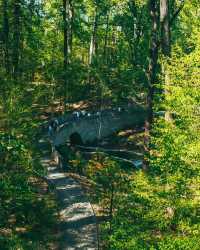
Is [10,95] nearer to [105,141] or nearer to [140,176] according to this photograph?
[140,176]

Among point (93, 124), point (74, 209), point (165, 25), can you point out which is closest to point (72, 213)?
point (74, 209)

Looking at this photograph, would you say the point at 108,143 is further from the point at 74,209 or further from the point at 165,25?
the point at 165,25

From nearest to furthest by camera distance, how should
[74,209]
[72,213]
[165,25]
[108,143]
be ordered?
[165,25] < [72,213] < [74,209] < [108,143]

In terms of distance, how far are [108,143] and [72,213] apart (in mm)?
17903

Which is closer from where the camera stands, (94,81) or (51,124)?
(51,124)

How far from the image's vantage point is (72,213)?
24.7 m

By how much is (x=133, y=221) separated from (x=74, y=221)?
19.7 ft

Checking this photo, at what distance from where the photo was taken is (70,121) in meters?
38.1

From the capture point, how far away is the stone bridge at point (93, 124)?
37.2 meters

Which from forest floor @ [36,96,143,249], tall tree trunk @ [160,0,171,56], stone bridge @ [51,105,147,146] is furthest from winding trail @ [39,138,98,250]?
tall tree trunk @ [160,0,171,56]

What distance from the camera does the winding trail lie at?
2198 centimetres

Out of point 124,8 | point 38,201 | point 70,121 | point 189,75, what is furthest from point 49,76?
point 189,75

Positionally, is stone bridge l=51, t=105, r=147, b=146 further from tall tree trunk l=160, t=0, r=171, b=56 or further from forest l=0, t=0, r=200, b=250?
tall tree trunk l=160, t=0, r=171, b=56

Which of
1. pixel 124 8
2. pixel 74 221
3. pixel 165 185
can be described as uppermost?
pixel 124 8
